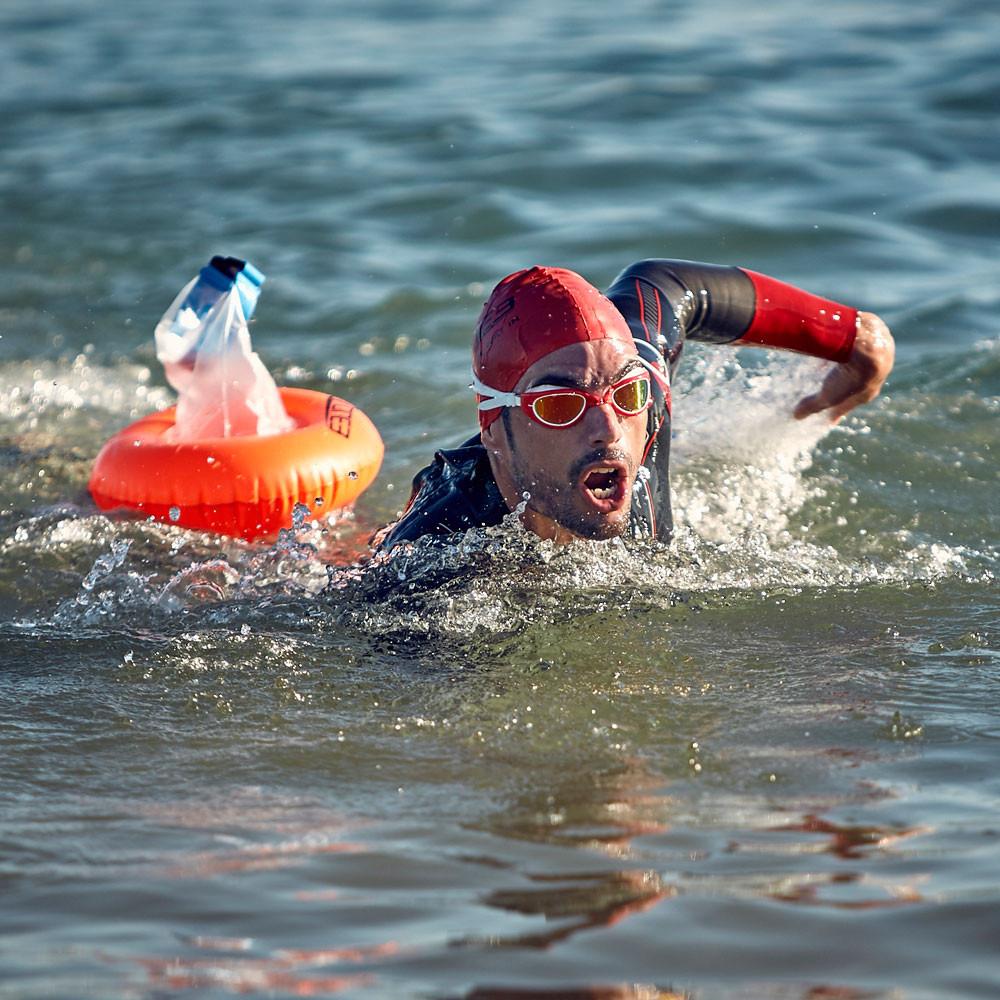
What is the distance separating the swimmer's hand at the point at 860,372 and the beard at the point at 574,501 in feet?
5.12

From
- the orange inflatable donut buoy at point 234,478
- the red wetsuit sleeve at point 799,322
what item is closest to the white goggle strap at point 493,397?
the red wetsuit sleeve at point 799,322

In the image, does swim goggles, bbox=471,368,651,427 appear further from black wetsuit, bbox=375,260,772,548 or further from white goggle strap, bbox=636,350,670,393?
black wetsuit, bbox=375,260,772,548

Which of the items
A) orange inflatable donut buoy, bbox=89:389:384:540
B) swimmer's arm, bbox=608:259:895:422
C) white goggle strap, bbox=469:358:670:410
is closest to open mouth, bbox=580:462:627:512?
white goggle strap, bbox=469:358:670:410

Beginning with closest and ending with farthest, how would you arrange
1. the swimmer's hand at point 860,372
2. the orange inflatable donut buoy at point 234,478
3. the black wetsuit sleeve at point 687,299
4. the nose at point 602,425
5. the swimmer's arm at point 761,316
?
the nose at point 602,425 < the black wetsuit sleeve at point 687,299 < the swimmer's arm at point 761,316 < the swimmer's hand at point 860,372 < the orange inflatable donut buoy at point 234,478

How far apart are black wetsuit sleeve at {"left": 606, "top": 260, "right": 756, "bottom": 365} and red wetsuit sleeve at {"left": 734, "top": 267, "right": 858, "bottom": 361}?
4cm

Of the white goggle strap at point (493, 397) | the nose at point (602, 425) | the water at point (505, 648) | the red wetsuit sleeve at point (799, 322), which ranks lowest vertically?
the water at point (505, 648)

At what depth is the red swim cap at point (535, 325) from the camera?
4.50m

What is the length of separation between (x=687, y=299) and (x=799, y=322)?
1.49 ft

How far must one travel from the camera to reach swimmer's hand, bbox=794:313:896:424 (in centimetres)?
560

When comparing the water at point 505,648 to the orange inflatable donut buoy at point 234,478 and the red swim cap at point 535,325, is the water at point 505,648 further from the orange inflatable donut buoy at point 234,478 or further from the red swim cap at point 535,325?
the red swim cap at point 535,325

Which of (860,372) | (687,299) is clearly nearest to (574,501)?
(687,299)

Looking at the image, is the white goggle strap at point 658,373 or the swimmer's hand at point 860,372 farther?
the swimmer's hand at point 860,372

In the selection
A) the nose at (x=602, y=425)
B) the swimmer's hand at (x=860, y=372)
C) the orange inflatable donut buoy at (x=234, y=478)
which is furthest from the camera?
the orange inflatable donut buoy at (x=234, y=478)

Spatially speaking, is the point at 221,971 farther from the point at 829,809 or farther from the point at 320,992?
the point at 829,809
